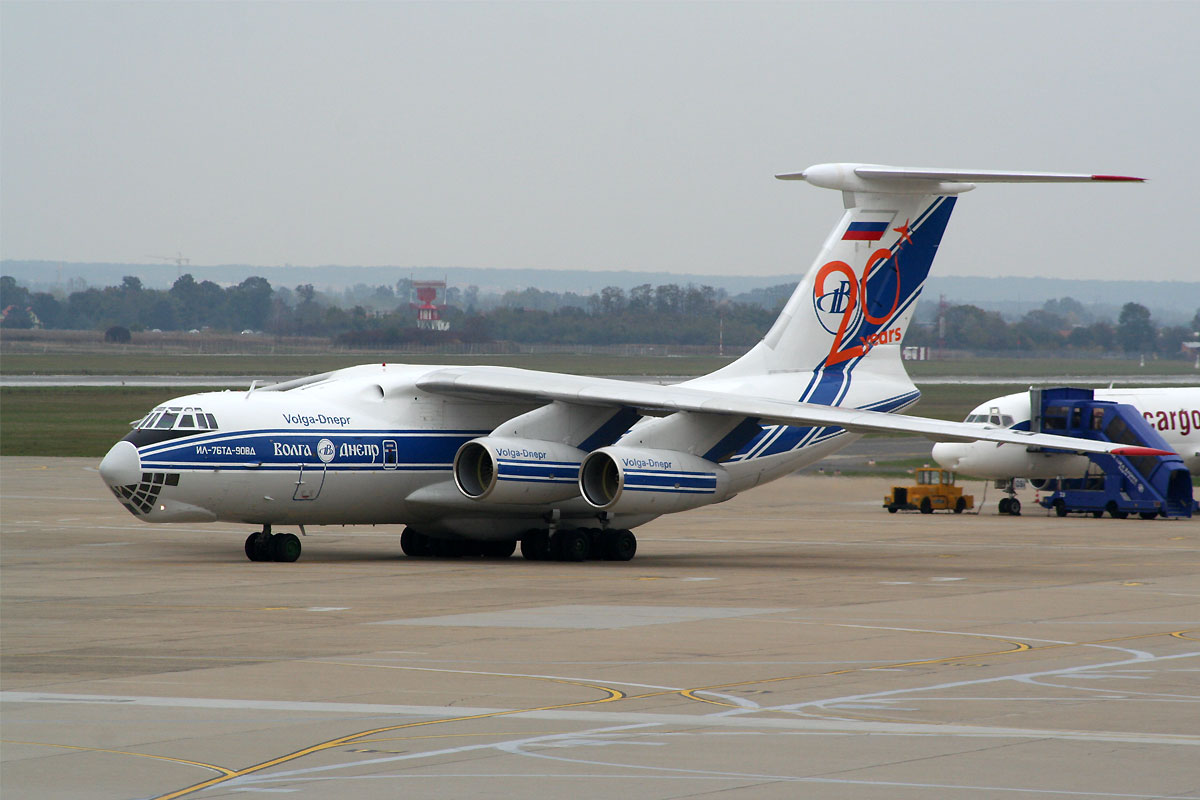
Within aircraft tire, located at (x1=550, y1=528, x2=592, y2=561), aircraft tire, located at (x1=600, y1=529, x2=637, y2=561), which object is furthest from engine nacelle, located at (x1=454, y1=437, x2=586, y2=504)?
aircraft tire, located at (x1=600, y1=529, x2=637, y2=561)

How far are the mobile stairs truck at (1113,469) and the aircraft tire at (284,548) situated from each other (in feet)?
60.4

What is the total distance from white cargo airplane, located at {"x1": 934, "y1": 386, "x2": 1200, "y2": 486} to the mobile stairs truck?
0.48 meters

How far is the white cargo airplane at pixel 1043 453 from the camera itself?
117 ft

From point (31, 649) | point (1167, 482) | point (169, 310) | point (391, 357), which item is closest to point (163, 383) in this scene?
point (169, 310)

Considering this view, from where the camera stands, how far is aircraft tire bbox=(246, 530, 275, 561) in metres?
24.0

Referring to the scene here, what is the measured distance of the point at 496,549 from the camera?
26297 mm

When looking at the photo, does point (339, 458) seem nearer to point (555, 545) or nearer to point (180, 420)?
point (180, 420)

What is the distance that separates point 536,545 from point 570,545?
2.27 feet

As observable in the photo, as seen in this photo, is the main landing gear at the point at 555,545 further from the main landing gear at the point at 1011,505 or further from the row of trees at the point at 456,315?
the row of trees at the point at 456,315

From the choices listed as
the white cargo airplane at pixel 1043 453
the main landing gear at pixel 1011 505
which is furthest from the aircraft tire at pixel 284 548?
the main landing gear at pixel 1011 505

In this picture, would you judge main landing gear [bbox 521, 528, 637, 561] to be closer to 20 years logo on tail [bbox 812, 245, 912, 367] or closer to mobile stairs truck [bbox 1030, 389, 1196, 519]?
20 years logo on tail [bbox 812, 245, 912, 367]

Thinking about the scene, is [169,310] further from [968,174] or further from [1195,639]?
[1195,639]

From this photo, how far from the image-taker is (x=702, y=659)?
14289 millimetres

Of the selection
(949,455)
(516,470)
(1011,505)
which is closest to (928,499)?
(949,455)
